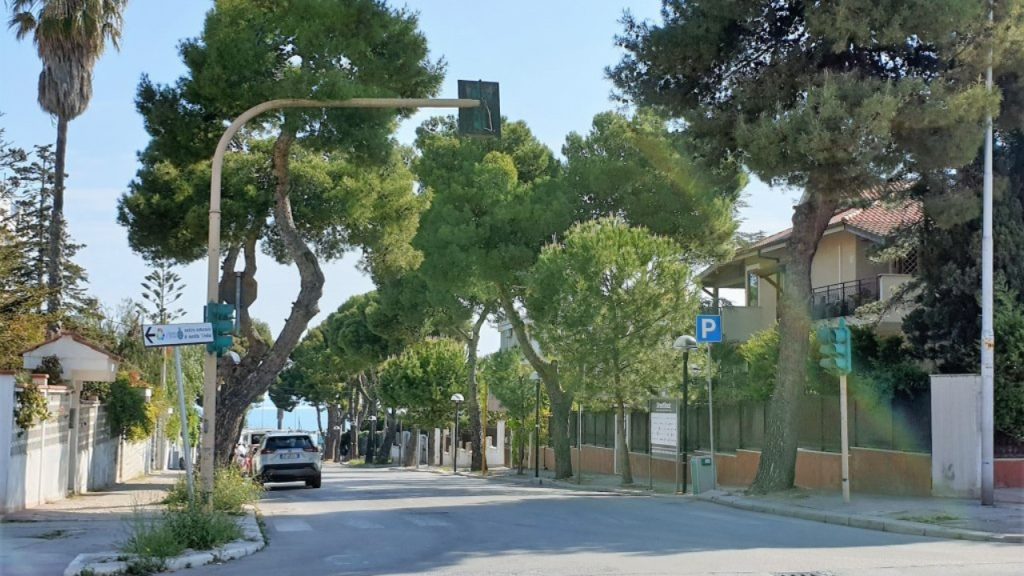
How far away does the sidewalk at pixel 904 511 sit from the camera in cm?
1678

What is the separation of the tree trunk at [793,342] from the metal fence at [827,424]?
0.42m

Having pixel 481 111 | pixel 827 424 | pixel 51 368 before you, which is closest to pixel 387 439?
pixel 827 424

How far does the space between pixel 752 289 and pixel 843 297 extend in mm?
9464

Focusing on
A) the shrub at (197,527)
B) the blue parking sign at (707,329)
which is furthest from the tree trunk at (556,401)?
the shrub at (197,527)

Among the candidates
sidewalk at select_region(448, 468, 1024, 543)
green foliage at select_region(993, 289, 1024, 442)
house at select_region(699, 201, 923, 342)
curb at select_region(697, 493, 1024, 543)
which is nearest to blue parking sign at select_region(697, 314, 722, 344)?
house at select_region(699, 201, 923, 342)

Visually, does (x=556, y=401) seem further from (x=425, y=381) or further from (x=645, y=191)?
(x=425, y=381)

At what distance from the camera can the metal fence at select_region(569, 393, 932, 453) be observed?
23391 millimetres

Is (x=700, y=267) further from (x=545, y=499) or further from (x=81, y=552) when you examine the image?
(x=81, y=552)

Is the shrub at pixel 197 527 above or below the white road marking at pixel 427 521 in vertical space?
above

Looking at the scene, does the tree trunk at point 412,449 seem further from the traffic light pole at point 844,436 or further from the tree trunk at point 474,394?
the traffic light pole at point 844,436

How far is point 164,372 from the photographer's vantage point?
143 ft

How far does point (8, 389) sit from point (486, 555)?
31.4 ft

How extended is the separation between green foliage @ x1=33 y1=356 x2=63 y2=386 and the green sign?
531 inches

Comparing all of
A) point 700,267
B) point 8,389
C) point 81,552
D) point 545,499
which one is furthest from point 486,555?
point 700,267
